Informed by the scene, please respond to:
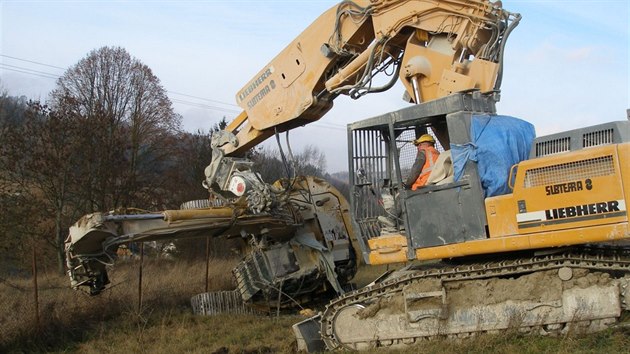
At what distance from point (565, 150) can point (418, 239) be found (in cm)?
187

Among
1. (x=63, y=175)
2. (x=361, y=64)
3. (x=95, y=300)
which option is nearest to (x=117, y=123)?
(x=63, y=175)

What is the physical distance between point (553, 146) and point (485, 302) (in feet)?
6.27

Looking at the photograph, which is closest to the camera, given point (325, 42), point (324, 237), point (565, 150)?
point (565, 150)

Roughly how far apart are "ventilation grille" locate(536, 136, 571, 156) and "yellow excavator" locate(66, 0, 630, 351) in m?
0.01

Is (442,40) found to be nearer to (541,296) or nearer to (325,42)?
(325,42)

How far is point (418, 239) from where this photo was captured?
7117 mm

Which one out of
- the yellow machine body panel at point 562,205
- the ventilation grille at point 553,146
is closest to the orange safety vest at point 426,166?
the yellow machine body panel at point 562,205

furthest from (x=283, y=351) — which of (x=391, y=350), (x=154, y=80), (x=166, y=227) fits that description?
(x=154, y=80)

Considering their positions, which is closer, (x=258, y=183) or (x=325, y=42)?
(x=325, y=42)

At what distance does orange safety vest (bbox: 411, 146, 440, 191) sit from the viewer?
23.9ft

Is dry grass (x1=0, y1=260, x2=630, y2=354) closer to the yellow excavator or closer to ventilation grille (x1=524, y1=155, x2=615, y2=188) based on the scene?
the yellow excavator

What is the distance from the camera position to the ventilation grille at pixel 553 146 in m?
7.03

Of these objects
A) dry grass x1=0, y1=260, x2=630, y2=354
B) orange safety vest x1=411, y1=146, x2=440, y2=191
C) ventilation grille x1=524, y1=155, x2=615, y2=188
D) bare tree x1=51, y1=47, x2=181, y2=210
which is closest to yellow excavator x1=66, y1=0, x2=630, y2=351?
ventilation grille x1=524, y1=155, x2=615, y2=188

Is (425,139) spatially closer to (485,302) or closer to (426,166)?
(426,166)
